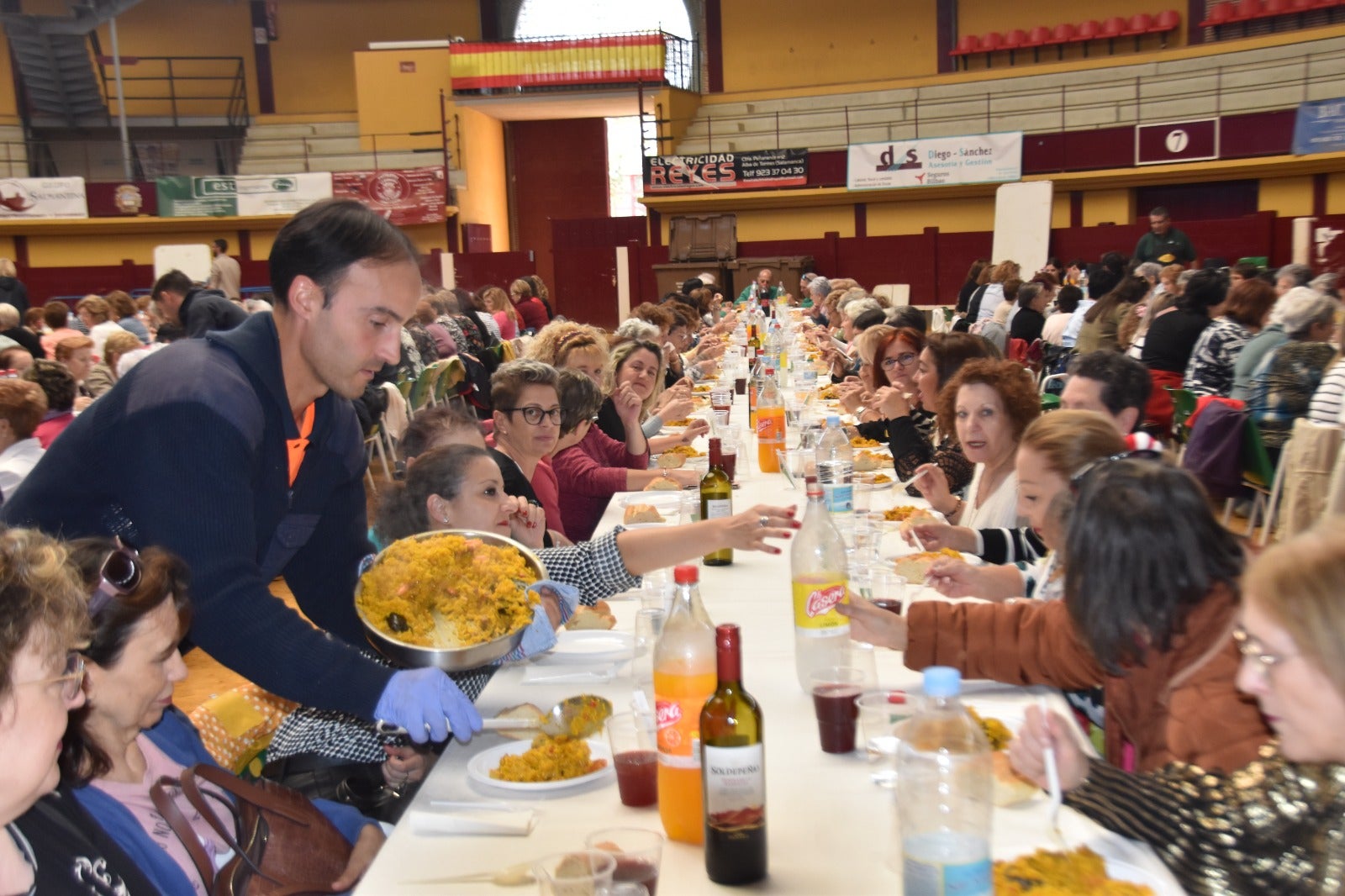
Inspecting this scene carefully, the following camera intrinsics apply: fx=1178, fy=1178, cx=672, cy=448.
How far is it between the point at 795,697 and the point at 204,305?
585cm

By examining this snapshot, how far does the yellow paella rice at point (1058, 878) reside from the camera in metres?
1.28

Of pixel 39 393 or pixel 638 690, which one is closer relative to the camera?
pixel 638 690

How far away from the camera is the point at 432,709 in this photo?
1.66 m

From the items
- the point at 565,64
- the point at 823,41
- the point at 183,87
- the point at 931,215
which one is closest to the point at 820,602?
the point at 931,215

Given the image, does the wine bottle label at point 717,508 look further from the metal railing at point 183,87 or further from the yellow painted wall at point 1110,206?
the metal railing at point 183,87

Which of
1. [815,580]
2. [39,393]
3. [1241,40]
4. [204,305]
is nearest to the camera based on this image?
[815,580]

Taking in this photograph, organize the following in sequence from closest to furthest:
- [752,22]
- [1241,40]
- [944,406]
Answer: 1. [944,406]
2. [1241,40]
3. [752,22]

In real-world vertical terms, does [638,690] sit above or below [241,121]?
below

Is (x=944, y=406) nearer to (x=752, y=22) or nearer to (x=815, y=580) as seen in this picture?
(x=815, y=580)

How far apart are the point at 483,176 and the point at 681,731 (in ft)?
68.2

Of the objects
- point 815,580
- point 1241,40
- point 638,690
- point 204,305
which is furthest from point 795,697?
point 1241,40

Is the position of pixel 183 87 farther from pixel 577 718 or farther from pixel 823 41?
pixel 577 718

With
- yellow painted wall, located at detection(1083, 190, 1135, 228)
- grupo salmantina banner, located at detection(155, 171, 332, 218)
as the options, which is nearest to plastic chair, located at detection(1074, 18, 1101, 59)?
yellow painted wall, located at detection(1083, 190, 1135, 228)

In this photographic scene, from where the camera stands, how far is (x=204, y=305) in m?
6.88
